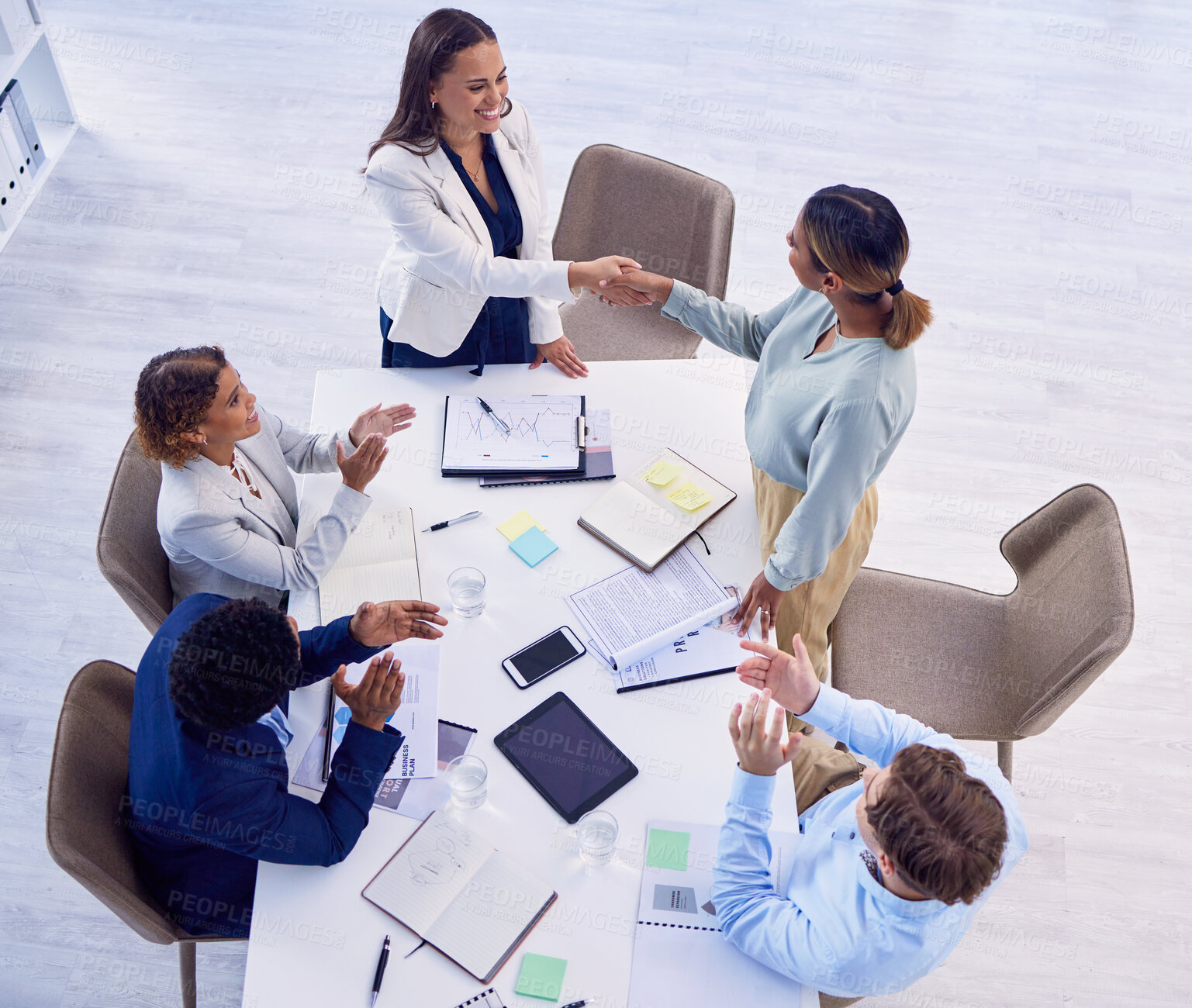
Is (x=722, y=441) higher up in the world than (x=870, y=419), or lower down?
lower down

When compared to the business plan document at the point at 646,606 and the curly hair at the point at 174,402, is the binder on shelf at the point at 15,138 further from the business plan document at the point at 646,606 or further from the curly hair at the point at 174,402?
the business plan document at the point at 646,606

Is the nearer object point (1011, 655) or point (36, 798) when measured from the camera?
point (1011, 655)

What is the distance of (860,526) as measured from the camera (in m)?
2.45

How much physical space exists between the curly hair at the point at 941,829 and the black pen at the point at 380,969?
93 centimetres

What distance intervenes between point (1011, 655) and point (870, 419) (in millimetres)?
952

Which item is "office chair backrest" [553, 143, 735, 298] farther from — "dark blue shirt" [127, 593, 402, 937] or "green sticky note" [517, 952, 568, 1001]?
"green sticky note" [517, 952, 568, 1001]

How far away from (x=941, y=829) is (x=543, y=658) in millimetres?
920

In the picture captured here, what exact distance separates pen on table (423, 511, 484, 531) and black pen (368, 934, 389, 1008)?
0.95 m

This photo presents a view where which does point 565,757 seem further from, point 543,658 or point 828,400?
point 828,400

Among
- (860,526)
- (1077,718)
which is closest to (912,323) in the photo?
(860,526)

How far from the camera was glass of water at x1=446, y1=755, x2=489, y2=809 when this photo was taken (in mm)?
1995

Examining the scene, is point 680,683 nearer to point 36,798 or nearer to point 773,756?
point 773,756

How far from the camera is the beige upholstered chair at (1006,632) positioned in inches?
90.3

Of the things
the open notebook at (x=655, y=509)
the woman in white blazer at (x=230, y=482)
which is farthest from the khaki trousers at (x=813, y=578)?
the woman in white blazer at (x=230, y=482)
